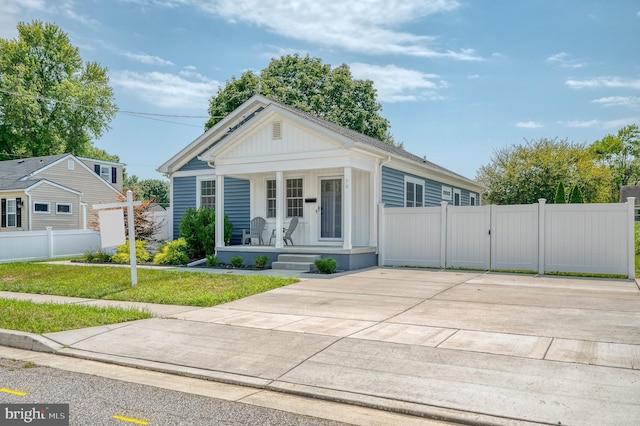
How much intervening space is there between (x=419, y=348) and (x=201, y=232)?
12.1 m

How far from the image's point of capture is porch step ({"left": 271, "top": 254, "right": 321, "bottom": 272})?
46.6 ft

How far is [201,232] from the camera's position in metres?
17.0

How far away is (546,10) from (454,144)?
48.9 ft

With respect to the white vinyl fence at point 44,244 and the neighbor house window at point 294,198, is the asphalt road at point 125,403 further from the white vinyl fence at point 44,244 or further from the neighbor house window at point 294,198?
the white vinyl fence at point 44,244

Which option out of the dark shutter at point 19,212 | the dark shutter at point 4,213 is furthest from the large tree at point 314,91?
the dark shutter at point 4,213

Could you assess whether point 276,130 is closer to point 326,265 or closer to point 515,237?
point 326,265

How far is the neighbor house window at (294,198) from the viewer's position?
54.5 feet

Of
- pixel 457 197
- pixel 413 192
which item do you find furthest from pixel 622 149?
pixel 413 192

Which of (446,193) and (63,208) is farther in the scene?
(63,208)

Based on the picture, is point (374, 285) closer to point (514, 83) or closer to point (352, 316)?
point (352, 316)

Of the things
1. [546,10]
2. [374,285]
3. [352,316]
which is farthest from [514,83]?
[352,316]

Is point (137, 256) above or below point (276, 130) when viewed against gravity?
below

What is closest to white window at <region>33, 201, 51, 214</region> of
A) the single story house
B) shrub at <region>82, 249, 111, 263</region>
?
the single story house

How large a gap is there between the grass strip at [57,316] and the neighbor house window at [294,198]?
855 cm
